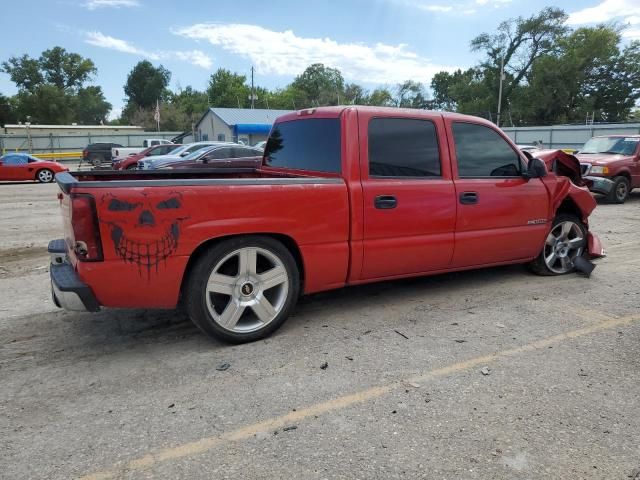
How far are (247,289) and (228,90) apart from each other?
301 ft

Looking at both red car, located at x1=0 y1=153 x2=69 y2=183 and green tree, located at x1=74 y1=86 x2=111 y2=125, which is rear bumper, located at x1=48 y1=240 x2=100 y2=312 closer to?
red car, located at x1=0 y1=153 x2=69 y2=183

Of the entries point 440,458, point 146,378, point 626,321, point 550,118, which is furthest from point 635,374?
point 550,118

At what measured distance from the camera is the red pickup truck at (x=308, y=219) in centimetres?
328

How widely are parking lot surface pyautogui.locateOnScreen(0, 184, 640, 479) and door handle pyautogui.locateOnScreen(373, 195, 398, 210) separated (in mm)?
988

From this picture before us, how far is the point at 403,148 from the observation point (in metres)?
4.33

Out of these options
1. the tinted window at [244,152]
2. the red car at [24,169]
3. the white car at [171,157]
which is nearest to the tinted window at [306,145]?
the tinted window at [244,152]

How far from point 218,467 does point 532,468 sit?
1.53 m

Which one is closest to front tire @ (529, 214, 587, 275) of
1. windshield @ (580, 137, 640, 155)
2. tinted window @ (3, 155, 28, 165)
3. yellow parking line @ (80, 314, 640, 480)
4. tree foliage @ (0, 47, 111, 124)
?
yellow parking line @ (80, 314, 640, 480)

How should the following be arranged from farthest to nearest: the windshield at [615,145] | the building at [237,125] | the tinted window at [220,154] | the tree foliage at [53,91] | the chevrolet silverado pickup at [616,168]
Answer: the tree foliage at [53,91]
the building at [237,125]
the tinted window at [220,154]
the windshield at [615,145]
the chevrolet silverado pickup at [616,168]

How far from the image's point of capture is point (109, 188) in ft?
10.5

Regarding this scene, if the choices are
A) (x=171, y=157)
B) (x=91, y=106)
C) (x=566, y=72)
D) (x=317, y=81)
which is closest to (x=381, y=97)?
(x=317, y=81)

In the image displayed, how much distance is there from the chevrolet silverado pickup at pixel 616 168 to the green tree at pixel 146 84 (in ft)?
345

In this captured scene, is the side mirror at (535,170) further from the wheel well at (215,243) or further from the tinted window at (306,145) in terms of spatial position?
the wheel well at (215,243)

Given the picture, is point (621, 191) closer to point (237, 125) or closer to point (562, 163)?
point (562, 163)
